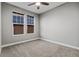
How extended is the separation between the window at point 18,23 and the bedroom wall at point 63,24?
169 cm

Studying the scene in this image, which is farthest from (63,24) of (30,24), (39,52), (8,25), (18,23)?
(8,25)

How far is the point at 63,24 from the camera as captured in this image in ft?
12.7

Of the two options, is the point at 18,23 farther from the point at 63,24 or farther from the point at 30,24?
the point at 63,24

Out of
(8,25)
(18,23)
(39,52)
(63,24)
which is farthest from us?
(18,23)

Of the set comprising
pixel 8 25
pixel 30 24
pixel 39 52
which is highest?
pixel 30 24

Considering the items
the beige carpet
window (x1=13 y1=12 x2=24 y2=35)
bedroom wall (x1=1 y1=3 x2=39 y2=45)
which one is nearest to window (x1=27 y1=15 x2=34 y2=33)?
window (x1=13 y1=12 x2=24 y2=35)

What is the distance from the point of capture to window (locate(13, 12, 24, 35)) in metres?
4.20

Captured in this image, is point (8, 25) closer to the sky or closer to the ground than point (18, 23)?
closer to the ground

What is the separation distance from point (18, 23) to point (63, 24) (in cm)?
277

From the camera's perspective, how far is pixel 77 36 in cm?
327

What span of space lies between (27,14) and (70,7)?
2792mm

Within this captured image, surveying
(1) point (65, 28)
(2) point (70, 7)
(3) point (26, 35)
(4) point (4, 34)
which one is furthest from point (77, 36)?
(4) point (4, 34)

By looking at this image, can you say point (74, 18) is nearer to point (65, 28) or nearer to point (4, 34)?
point (65, 28)

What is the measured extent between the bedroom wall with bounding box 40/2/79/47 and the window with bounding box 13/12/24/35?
5.55 feet
